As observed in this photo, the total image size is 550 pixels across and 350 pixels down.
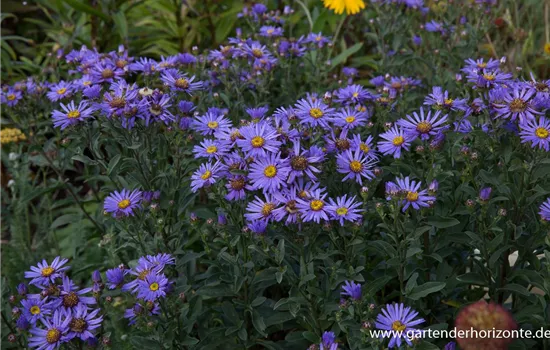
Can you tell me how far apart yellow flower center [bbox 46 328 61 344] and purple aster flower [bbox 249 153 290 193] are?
69 centimetres

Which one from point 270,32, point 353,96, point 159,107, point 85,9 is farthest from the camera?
point 85,9

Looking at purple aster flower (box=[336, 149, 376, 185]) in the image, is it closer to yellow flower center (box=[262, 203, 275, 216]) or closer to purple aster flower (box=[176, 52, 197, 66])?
yellow flower center (box=[262, 203, 275, 216])

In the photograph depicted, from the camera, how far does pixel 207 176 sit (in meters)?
2.00

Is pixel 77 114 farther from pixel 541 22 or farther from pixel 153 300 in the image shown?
pixel 541 22

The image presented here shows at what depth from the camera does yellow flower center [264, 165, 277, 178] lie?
6.25ft

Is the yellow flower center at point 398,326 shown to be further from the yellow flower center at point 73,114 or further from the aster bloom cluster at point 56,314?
the yellow flower center at point 73,114

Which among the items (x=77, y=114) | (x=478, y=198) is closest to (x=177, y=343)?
(x=77, y=114)

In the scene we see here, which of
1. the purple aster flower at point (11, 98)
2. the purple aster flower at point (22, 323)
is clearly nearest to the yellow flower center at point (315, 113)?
the purple aster flower at point (22, 323)

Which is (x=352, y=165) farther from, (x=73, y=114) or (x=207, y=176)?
(x=73, y=114)

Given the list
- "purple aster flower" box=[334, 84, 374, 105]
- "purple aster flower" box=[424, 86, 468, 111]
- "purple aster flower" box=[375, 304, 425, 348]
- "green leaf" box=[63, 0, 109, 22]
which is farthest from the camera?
"green leaf" box=[63, 0, 109, 22]

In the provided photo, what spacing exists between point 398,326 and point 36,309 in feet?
3.52

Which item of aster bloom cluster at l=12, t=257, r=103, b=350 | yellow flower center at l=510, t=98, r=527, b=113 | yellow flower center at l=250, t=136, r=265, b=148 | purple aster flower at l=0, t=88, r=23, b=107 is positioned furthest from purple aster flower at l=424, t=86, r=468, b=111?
purple aster flower at l=0, t=88, r=23, b=107

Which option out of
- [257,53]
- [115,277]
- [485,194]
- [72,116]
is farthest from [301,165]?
[257,53]

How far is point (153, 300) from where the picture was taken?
6.22 ft
